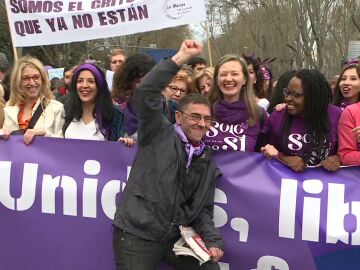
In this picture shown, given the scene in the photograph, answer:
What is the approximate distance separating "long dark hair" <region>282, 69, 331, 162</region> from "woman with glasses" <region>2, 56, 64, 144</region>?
1.83 metres

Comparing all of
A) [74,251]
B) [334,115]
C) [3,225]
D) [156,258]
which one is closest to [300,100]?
[334,115]

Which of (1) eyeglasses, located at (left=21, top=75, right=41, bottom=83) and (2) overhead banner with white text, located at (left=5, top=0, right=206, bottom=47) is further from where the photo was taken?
(2) overhead banner with white text, located at (left=5, top=0, right=206, bottom=47)

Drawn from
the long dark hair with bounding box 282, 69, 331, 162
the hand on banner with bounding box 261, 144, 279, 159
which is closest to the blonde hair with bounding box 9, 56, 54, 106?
the hand on banner with bounding box 261, 144, 279, 159

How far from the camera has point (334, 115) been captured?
11.8 feet

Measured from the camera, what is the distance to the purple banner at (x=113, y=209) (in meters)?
3.47

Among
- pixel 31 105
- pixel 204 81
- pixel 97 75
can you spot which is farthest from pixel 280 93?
pixel 31 105

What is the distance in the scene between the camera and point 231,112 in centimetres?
374

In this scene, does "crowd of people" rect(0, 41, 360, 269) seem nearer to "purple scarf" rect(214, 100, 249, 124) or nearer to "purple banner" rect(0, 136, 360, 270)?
"purple scarf" rect(214, 100, 249, 124)

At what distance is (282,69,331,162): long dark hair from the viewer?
139 inches

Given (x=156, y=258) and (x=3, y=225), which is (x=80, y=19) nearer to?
(x=3, y=225)

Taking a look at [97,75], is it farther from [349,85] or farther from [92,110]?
[349,85]

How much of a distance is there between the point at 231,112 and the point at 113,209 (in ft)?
3.37

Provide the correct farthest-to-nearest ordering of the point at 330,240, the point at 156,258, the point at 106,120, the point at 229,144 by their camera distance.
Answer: the point at 106,120
the point at 229,144
the point at 330,240
the point at 156,258

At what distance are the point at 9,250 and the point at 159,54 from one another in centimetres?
1101
